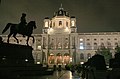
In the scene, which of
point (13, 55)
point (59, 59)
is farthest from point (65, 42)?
point (13, 55)

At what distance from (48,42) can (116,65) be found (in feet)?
273

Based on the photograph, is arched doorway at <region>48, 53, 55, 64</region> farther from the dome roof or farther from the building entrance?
the dome roof

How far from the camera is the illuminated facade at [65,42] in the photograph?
90.9 m

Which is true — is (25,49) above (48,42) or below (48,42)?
below

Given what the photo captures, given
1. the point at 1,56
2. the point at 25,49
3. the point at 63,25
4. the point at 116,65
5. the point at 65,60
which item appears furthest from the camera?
the point at 63,25

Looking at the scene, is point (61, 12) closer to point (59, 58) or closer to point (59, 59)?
point (59, 58)

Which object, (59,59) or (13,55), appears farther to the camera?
(59,59)

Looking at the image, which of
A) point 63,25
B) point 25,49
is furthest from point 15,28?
point 63,25

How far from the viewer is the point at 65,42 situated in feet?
308

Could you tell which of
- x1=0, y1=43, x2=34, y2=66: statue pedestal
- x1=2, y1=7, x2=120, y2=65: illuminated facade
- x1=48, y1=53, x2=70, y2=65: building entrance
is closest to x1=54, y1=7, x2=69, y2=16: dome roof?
x1=2, y1=7, x2=120, y2=65: illuminated facade

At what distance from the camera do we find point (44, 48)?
92.5m

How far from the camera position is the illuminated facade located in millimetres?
90938

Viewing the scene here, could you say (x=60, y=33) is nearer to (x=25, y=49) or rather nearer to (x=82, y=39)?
(x=82, y=39)

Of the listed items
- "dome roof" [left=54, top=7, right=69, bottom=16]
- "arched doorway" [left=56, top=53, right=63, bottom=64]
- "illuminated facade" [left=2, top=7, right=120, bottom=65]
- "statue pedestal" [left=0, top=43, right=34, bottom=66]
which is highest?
"dome roof" [left=54, top=7, right=69, bottom=16]
